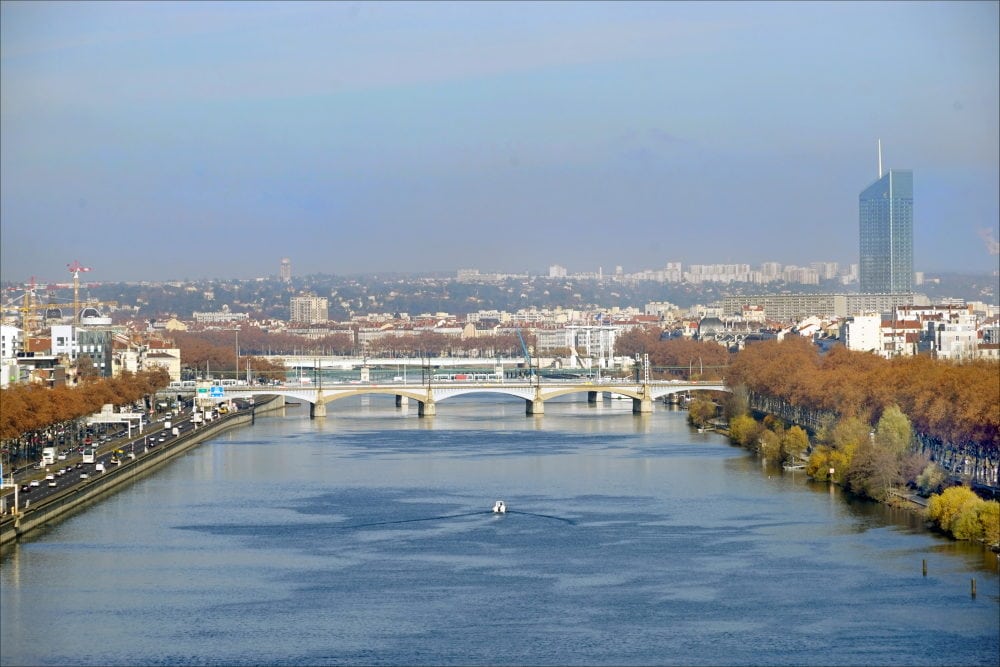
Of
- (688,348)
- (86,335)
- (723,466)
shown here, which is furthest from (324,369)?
(723,466)

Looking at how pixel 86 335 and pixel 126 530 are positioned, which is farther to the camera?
pixel 86 335

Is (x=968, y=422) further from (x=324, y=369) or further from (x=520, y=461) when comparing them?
(x=324, y=369)

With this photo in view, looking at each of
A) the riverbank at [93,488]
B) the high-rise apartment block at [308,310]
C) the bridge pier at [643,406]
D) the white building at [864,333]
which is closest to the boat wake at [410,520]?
the riverbank at [93,488]

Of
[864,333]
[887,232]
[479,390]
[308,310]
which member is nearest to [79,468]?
[479,390]

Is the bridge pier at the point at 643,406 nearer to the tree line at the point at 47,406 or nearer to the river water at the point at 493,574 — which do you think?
the tree line at the point at 47,406

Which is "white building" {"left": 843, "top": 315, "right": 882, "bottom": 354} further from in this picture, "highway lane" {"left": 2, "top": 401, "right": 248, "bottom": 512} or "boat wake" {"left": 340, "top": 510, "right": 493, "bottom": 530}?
"boat wake" {"left": 340, "top": 510, "right": 493, "bottom": 530}

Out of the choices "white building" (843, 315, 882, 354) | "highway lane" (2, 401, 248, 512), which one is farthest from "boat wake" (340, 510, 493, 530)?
"white building" (843, 315, 882, 354)

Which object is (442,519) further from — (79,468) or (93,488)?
(79,468)
